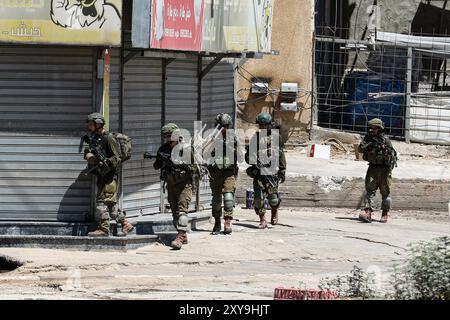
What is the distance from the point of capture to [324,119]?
25625 millimetres

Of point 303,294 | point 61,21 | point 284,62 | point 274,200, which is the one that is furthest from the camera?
point 284,62

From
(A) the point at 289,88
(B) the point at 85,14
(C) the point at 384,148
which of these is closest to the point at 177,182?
(B) the point at 85,14

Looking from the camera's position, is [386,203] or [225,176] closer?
[225,176]

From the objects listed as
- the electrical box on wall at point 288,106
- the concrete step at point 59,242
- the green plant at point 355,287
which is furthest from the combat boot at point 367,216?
the green plant at point 355,287

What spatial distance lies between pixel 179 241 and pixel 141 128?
1.99 m

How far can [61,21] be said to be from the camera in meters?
15.6

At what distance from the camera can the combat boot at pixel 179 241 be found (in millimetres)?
16125

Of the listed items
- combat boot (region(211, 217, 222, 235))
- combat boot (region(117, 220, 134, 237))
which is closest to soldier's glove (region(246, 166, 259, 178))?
combat boot (region(211, 217, 222, 235))

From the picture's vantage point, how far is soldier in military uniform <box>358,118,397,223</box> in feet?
61.3

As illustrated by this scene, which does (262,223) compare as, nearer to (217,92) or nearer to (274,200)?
(274,200)

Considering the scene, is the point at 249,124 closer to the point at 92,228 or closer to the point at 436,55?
the point at 436,55

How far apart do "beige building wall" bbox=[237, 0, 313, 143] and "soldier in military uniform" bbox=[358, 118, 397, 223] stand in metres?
5.45

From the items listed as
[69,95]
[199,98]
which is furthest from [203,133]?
[69,95]

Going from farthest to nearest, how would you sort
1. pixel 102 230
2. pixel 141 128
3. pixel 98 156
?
pixel 141 128 < pixel 102 230 < pixel 98 156
